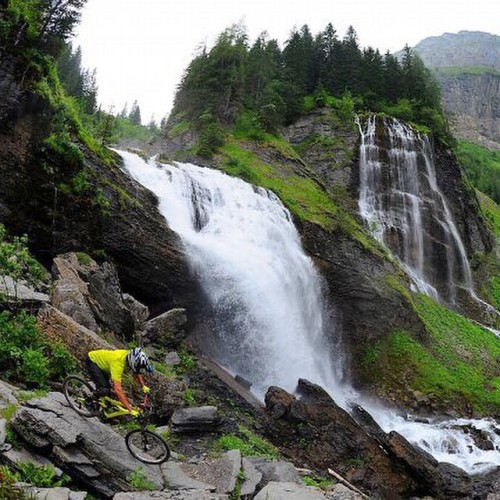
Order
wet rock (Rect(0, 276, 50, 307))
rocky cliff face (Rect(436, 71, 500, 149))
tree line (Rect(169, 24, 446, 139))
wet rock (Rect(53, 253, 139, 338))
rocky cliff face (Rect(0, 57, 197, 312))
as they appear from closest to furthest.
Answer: wet rock (Rect(0, 276, 50, 307)) < wet rock (Rect(53, 253, 139, 338)) < rocky cliff face (Rect(0, 57, 197, 312)) < tree line (Rect(169, 24, 446, 139)) < rocky cliff face (Rect(436, 71, 500, 149))

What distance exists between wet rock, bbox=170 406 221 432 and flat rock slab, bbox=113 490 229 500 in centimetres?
362

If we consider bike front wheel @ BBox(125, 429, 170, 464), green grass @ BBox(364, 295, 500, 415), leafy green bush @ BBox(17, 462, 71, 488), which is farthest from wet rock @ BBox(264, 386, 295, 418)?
leafy green bush @ BBox(17, 462, 71, 488)

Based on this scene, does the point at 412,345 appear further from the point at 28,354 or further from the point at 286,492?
the point at 28,354

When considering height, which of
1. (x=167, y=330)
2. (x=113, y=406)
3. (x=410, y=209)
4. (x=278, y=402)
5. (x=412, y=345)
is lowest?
(x=412, y=345)

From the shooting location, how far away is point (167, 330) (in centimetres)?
1844

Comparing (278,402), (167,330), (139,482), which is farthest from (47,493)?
(167,330)

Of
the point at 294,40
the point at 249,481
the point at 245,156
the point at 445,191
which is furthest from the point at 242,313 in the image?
the point at 294,40

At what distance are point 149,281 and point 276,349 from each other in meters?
6.48

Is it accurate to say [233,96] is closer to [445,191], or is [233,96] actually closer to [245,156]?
[245,156]

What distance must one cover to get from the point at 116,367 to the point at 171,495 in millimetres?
2462

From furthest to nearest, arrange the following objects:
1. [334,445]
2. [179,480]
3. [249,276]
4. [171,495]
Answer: [249,276] → [334,445] → [179,480] → [171,495]

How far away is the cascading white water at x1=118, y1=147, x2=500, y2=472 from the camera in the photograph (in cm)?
2156

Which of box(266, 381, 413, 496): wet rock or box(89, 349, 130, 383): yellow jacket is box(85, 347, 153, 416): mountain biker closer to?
box(89, 349, 130, 383): yellow jacket

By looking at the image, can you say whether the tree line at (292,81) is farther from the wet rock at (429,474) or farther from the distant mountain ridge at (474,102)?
the distant mountain ridge at (474,102)
